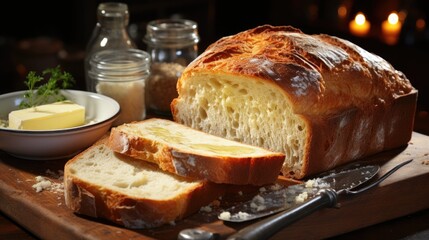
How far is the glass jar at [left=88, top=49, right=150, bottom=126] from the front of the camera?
3773 mm

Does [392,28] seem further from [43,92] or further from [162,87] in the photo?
[43,92]

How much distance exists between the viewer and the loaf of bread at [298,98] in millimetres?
3127

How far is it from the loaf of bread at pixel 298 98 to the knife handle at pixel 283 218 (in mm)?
417

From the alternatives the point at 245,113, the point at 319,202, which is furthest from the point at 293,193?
the point at 245,113

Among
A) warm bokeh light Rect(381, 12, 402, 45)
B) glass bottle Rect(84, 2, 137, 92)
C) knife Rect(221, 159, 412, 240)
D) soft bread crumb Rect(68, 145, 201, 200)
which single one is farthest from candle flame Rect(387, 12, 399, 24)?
soft bread crumb Rect(68, 145, 201, 200)

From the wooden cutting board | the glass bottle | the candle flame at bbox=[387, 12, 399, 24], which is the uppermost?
the glass bottle

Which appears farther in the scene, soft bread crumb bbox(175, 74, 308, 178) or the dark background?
the dark background

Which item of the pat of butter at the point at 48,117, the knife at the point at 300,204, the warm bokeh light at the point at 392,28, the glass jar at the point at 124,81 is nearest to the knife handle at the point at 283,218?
the knife at the point at 300,204

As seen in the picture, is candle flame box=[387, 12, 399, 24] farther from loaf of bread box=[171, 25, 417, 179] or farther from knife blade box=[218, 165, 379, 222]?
knife blade box=[218, 165, 379, 222]

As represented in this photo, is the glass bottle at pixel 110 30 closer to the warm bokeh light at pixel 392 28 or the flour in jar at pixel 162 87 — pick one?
the flour in jar at pixel 162 87

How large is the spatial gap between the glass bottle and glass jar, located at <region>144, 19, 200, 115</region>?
0.46 ft

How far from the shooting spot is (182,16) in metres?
7.88

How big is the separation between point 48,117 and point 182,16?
4.71m

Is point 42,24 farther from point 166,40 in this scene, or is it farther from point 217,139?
point 217,139
